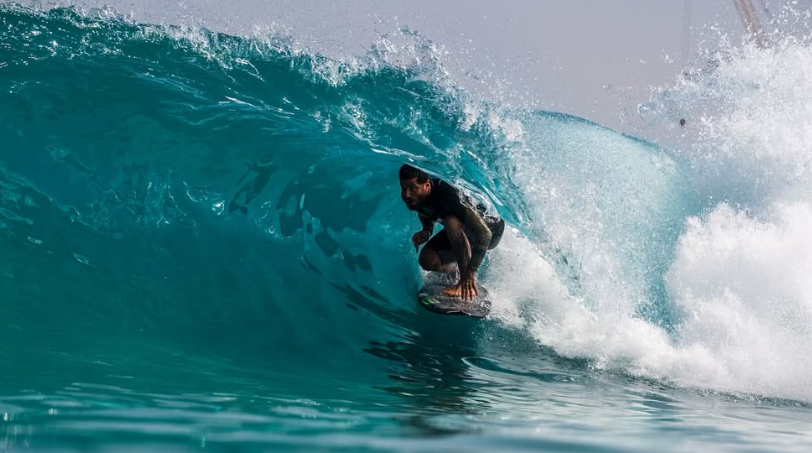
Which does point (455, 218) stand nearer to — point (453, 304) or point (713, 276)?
point (453, 304)

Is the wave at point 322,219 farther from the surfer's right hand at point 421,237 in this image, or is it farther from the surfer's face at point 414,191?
the surfer's face at point 414,191

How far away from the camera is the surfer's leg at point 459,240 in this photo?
17.8 feet

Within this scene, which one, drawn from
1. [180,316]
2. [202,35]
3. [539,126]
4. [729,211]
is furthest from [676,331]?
[202,35]

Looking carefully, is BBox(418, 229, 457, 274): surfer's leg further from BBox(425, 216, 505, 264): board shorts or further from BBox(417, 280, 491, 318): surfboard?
BBox(417, 280, 491, 318): surfboard

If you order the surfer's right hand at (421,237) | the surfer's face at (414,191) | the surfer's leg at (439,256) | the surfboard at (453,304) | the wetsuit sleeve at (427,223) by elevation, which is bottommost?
the surfboard at (453,304)

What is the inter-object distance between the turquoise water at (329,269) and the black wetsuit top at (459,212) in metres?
0.80

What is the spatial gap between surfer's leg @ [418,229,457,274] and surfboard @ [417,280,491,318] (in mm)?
212

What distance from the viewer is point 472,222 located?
546 centimetres

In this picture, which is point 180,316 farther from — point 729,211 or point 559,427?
point 729,211

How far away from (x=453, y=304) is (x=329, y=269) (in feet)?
3.81

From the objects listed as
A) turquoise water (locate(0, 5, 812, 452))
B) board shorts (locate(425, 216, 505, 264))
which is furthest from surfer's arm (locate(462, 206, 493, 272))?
turquoise water (locate(0, 5, 812, 452))

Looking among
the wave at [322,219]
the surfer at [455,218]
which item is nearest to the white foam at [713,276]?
the wave at [322,219]

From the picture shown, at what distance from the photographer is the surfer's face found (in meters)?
5.43

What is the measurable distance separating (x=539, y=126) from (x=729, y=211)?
234 centimetres
